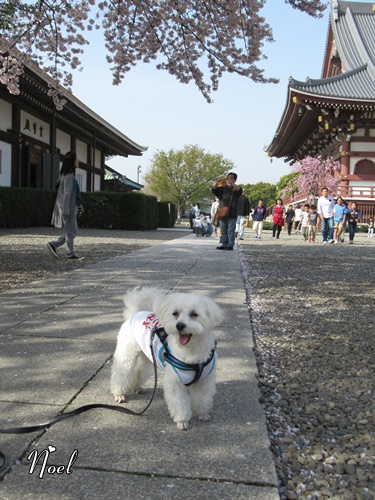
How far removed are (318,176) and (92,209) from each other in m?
15.6

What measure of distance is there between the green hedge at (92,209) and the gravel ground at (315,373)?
29.1ft

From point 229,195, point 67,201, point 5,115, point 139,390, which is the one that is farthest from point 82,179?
point 139,390

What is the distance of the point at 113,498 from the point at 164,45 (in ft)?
29.8

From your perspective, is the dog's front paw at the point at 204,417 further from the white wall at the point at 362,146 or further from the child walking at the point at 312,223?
the white wall at the point at 362,146

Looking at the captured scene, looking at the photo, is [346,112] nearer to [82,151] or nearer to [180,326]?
[82,151]

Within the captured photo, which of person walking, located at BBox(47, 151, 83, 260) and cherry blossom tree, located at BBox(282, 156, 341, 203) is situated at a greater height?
cherry blossom tree, located at BBox(282, 156, 341, 203)

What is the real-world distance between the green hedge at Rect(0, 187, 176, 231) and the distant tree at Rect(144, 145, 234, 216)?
86.2 feet

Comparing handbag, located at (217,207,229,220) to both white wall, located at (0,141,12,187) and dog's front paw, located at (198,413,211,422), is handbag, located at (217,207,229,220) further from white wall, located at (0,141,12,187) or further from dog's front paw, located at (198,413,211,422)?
white wall, located at (0,141,12,187)

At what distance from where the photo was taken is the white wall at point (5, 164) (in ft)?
55.8

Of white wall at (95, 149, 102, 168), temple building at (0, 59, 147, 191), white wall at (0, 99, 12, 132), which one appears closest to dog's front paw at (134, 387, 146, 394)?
temple building at (0, 59, 147, 191)

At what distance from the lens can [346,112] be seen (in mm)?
25750

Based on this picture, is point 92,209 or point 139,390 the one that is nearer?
point 139,390

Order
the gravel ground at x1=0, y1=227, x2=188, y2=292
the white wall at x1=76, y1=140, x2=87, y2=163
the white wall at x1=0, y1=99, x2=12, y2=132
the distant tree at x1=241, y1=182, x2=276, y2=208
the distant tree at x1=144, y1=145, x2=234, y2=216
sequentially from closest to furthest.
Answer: the gravel ground at x1=0, y1=227, x2=188, y2=292 → the white wall at x1=0, y1=99, x2=12, y2=132 → the white wall at x1=76, y1=140, x2=87, y2=163 → the distant tree at x1=144, y1=145, x2=234, y2=216 → the distant tree at x1=241, y1=182, x2=276, y2=208

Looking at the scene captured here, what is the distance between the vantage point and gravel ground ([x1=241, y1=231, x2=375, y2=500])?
1964 mm
